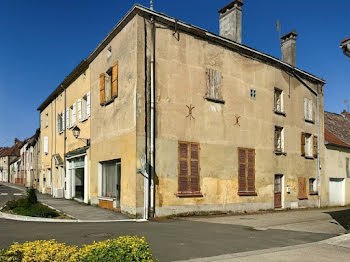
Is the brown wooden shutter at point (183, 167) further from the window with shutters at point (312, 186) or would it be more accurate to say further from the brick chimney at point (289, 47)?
the brick chimney at point (289, 47)

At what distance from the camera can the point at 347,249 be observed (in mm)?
7531

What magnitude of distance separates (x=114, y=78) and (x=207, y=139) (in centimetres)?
480

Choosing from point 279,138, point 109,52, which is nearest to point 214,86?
point 109,52

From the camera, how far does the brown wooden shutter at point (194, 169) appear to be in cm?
1438

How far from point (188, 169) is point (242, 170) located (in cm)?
345

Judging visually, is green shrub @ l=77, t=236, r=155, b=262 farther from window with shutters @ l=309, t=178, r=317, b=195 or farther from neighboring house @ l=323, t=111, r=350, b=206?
neighboring house @ l=323, t=111, r=350, b=206

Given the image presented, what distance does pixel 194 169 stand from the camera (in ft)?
47.5

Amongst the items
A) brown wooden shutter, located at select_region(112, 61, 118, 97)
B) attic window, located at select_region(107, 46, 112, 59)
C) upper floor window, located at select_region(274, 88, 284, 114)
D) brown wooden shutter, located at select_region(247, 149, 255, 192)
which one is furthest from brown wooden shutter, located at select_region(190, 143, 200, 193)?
upper floor window, located at select_region(274, 88, 284, 114)

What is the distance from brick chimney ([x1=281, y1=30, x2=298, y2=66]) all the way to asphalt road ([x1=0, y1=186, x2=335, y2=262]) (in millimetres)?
13421

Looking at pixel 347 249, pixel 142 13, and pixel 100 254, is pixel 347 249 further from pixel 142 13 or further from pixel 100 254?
pixel 142 13

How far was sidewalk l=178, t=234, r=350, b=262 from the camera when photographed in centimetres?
650

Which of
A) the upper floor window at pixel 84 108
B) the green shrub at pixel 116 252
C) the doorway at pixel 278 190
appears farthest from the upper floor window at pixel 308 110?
the green shrub at pixel 116 252

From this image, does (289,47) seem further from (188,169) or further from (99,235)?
(99,235)

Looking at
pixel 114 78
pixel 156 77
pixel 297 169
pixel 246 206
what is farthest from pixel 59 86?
pixel 297 169
